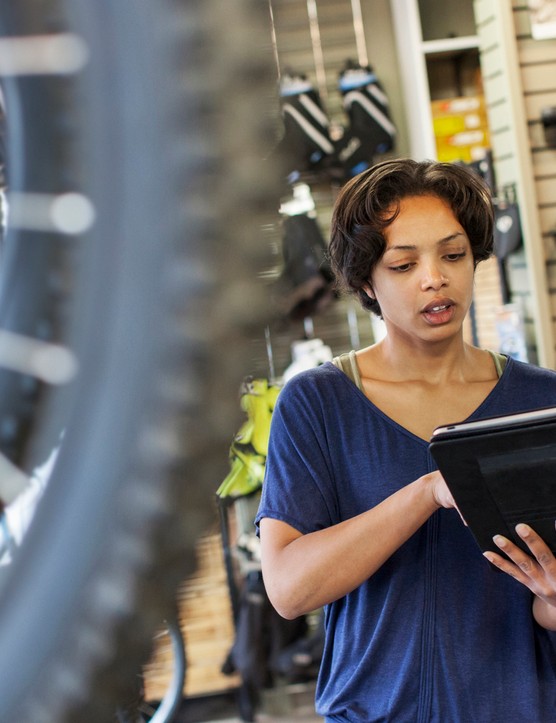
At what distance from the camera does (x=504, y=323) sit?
12.4ft

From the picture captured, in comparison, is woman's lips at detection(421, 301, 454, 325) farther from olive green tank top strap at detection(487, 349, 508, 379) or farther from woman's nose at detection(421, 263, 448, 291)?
olive green tank top strap at detection(487, 349, 508, 379)

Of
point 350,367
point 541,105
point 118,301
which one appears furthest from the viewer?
point 541,105

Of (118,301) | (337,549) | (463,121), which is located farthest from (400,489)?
(463,121)

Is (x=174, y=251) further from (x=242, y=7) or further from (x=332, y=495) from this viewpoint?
(x=332, y=495)

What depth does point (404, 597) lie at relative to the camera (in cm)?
132

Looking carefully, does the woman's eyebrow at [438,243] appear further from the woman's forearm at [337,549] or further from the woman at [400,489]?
the woman's forearm at [337,549]

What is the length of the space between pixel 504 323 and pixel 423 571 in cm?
258

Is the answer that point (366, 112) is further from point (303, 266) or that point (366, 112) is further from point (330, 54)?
point (303, 266)

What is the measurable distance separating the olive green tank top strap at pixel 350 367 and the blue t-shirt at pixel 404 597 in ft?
0.08

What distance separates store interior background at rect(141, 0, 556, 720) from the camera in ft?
12.1

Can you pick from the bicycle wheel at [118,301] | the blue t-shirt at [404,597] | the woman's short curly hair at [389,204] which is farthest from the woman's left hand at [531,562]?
the bicycle wheel at [118,301]

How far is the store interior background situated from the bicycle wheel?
3077 millimetres

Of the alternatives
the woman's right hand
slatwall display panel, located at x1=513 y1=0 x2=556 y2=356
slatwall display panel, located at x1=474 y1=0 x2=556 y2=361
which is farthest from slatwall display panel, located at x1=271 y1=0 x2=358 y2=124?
the woman's right hand

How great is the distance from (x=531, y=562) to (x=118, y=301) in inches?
35.2
